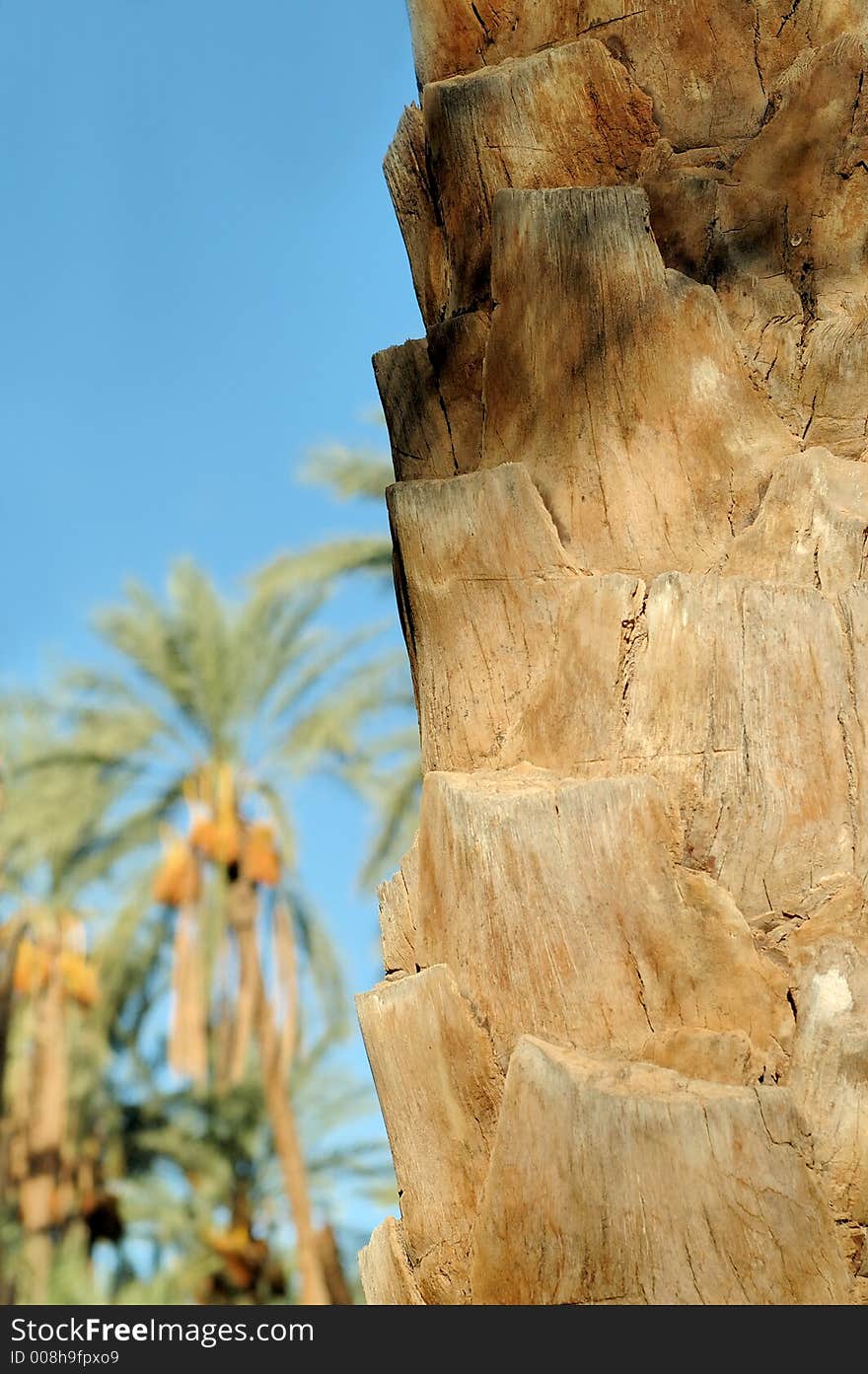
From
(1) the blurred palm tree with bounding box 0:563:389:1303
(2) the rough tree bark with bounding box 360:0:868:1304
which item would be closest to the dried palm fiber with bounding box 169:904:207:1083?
(1) the blurred palm tree with bounding box 0:563:389:1303

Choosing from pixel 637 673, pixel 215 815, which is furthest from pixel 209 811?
pixel 637 673

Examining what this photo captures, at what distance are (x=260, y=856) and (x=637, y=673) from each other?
12.9 metres

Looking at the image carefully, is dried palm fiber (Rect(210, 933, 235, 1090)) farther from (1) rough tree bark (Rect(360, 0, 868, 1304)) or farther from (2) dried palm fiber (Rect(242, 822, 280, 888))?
(1) rough tree bark (Rect(360, 0, 868, 1304))

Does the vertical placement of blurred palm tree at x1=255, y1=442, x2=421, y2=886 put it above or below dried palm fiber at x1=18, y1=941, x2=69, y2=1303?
above

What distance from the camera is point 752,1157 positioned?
1170 mm

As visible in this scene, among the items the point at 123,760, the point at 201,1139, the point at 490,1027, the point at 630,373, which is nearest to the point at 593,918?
the point at 490,1027

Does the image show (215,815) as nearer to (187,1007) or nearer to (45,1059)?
(187,1007)

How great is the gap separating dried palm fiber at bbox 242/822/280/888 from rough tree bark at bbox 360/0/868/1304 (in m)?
12.4

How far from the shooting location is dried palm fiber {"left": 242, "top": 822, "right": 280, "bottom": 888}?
1395 centimetres

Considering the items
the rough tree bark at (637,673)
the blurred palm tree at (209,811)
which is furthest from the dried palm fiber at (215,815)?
the rough tree bark at (637,673)

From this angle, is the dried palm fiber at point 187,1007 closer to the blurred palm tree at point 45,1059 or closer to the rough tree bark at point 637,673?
the blurred palm tree at point 45,1059

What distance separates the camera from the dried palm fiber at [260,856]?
14.0m

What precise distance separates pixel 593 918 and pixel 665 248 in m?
0.89
